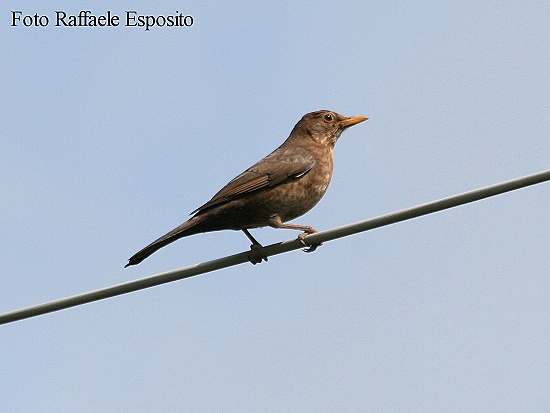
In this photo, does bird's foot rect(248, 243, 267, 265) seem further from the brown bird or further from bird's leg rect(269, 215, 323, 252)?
bird's leg rect(269, 215, 323, 252)

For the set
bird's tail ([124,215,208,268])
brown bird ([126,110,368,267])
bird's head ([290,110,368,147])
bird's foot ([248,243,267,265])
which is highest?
bird's head ([290,110,368,147])

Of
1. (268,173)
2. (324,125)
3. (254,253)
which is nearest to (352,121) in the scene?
(324,125)

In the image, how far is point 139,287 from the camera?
6840mm

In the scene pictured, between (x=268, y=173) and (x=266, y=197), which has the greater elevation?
(x=268, y=173)

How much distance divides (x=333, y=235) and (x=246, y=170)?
12.9ft

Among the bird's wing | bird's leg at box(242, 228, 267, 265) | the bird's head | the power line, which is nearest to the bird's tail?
the bird's wing

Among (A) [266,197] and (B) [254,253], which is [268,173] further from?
(B) [254,253]

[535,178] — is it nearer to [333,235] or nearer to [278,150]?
[333,235]

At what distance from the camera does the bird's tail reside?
9.64 m

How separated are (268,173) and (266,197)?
14.1 inches

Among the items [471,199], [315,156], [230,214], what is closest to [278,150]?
[315,156]

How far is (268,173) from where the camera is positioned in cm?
1066

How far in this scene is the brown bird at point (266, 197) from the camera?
1006 cm

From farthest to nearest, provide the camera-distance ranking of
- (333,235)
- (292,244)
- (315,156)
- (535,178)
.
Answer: (315,156), (292,244), (333,235), (535,178)
